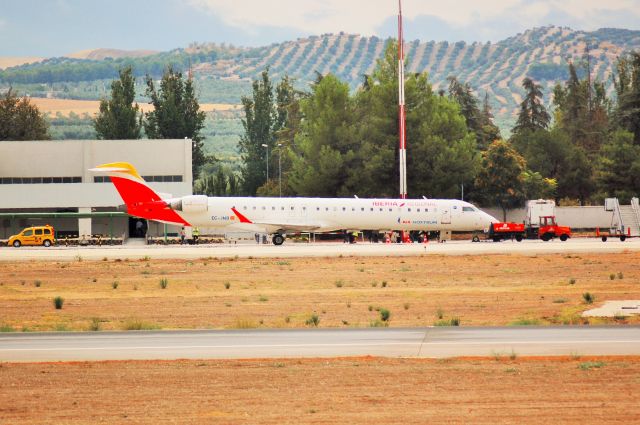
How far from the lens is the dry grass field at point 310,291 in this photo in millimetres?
28219

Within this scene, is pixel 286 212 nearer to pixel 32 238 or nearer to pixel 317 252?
pixel 317 252

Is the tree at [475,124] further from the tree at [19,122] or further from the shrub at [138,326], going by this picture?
the shrub at [138,326]

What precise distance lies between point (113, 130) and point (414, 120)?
38253 millimetres

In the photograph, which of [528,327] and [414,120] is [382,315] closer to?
[528,327]

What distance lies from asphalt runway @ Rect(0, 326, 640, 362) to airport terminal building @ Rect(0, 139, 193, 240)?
5720 centimetres

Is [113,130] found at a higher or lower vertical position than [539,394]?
higher

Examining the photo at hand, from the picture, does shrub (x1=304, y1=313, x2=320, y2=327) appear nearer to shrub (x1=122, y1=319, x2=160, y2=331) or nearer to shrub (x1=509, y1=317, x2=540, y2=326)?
shrub (x1=122, y1=319, x2=160, y2=331)

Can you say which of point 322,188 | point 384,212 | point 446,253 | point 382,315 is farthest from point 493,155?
point 382,315

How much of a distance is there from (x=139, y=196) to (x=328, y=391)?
50.8 metres

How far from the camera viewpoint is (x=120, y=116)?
114 metres

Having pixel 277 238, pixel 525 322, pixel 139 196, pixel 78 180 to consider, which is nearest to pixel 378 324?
pixel 525 322

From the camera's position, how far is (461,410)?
607 inches

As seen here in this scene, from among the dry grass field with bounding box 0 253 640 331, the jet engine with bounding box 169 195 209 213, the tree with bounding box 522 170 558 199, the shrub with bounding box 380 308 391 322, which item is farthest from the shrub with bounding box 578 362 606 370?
the tree with bounding box 522 170 558 199

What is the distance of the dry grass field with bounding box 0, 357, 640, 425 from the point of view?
1524cm
